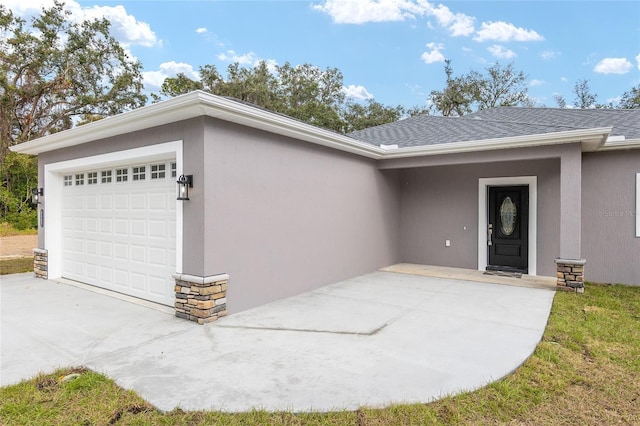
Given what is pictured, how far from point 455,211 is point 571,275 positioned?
2.98 meters

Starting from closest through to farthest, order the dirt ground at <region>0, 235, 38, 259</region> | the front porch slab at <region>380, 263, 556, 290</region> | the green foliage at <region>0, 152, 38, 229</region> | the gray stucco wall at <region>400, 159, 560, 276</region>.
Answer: the front porch slab at <region>380, 263, 556, 290</region>, the gray stucco wall at <region>400, 159, 560, 276</region>, the dirt ground at <region>0, 235, 38, 259</region>, the green foliage at <region>0, 152, 38, 229</region>

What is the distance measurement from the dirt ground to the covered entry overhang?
11166mm

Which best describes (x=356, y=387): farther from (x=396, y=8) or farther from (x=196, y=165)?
(x=396, y=8)

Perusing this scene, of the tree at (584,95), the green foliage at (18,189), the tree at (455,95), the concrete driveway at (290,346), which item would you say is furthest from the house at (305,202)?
the tree at (584,95)

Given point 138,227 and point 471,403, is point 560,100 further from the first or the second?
point 471,403

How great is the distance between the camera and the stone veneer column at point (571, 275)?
20.9ft

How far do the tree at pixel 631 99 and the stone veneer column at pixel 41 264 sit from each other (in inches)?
1103

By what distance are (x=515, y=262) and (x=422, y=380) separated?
6.33 meters

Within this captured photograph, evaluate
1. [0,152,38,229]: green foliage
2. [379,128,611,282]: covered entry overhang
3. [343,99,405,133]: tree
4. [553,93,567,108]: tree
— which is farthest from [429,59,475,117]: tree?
[0,152,38,229]: green foliage

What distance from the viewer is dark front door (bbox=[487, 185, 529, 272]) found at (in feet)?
27.0

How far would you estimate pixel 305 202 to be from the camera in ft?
21.4

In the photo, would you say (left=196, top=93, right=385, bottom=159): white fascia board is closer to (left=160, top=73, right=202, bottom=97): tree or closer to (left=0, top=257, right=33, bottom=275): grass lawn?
(left=0, top=257, right=33, bottom=275): grass lawn

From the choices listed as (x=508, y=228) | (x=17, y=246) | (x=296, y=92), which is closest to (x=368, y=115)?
(x=296, y=92)

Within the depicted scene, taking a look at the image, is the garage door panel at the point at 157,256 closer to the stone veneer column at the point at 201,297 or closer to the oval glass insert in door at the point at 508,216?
the stone veneer column at the point at 201,297
